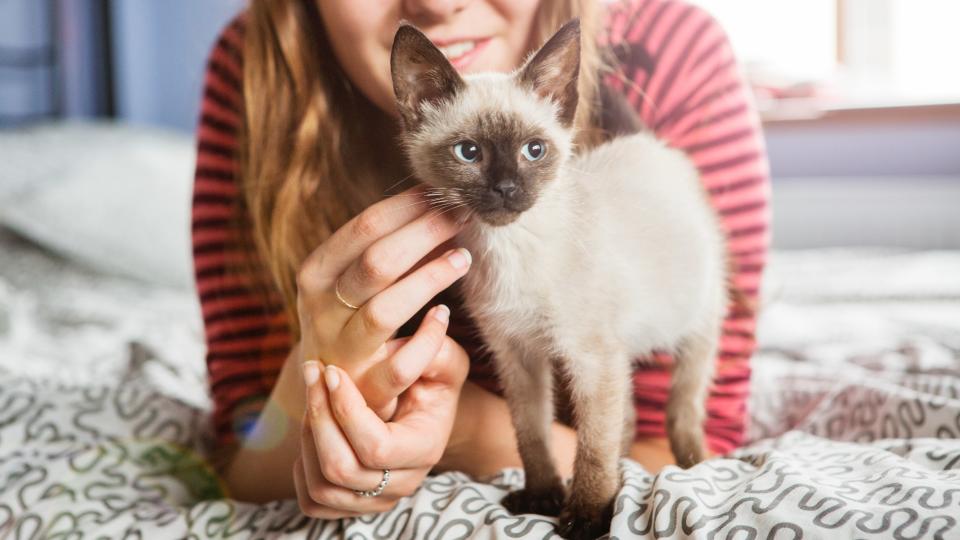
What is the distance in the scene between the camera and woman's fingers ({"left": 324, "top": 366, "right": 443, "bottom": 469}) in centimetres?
71

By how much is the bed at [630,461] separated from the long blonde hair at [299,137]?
28cm

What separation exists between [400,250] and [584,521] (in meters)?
0.29

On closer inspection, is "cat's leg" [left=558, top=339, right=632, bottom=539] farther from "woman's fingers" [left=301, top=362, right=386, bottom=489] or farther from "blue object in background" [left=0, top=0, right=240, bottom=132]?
"blue object in background" [left=0, top=0, right=240, bottom=132]

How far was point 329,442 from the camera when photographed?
2.40 ft

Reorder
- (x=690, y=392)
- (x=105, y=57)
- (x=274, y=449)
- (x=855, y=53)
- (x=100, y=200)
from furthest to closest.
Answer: (x=105, y=57) < (x=855, y=53) < (x=100, y=200) < (x=274, y=449) < (x=690, y=392)

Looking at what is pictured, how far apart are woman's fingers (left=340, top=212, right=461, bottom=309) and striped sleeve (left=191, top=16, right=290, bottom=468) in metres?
0.46

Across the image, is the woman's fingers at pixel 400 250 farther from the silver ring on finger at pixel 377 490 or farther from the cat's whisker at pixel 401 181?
the silver ring on finger at pixel 377 490

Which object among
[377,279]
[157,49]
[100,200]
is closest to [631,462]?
[377,279]

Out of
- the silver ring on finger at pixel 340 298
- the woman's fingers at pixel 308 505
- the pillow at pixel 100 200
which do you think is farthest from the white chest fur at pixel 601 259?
the pillow at pixel 100 200

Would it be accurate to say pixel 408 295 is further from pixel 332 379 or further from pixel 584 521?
pixel 584 521

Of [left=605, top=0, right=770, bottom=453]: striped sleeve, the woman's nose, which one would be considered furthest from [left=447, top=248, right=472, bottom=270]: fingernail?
[left=605, top=0, right=770, bottom=453]: striped sleeve

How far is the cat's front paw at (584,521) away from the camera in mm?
683

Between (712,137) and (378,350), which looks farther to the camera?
(712,137)

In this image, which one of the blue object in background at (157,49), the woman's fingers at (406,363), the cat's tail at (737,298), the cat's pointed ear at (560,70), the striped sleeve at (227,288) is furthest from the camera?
the blue object in background at (157,49)
